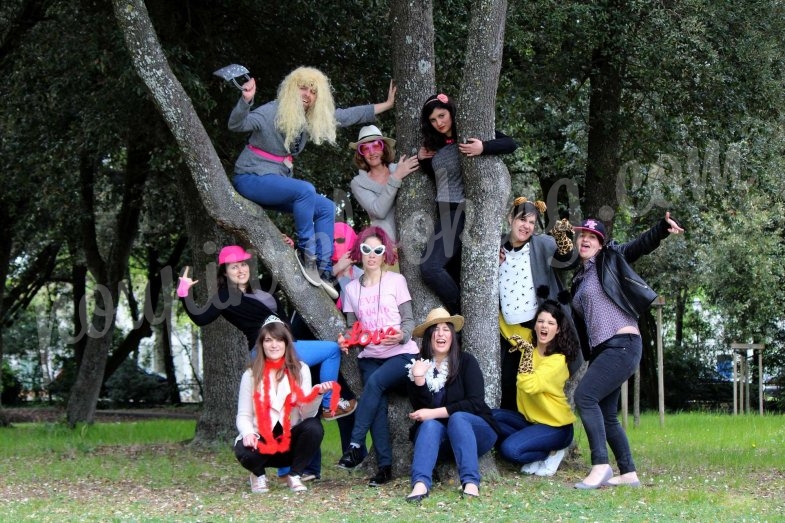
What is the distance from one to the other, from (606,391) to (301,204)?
273 cm

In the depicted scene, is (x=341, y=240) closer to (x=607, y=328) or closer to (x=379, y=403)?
(x=379, y=403)

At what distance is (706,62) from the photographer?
1184 centimetres

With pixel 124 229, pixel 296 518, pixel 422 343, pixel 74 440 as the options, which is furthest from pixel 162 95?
pixel 124 229

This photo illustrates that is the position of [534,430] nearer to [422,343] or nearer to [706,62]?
[422,343]

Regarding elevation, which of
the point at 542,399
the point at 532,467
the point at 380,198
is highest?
the point at 380,198

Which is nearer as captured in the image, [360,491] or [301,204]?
[360,491]

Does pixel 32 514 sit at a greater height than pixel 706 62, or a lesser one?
lesser

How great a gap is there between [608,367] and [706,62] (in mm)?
5910

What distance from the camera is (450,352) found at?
7.26 metres

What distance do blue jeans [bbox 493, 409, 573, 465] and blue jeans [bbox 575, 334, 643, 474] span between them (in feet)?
1.06

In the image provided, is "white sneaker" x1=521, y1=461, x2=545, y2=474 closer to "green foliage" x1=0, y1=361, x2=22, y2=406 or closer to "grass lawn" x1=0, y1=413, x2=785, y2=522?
"grass lawn" x1=0, y1=413, x2=785, y2=522

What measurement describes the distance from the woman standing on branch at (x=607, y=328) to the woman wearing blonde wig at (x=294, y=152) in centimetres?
203

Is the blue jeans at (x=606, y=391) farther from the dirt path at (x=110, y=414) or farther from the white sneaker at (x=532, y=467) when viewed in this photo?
the dirt path at (x=110, y=414)

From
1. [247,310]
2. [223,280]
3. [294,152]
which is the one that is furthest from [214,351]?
[294,152]
